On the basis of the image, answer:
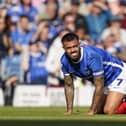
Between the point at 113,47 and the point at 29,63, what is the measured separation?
2.50 m

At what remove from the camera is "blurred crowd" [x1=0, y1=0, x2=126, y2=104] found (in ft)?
52.0

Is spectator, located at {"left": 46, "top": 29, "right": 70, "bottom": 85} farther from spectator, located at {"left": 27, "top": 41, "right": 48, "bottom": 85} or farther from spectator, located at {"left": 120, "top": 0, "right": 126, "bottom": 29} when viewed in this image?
spectator, located at {"left": 120, "top": 0, "right": 126, "bottom": 29}

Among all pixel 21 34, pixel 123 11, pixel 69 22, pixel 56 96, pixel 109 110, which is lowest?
pixel 109 110

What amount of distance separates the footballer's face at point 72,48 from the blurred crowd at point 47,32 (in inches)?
274

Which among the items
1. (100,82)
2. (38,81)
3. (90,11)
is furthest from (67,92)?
(90,11)

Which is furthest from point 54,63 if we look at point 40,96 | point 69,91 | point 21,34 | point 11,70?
point 69,91

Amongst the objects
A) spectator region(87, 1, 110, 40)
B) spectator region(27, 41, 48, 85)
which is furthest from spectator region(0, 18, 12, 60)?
spectator region(87, 1, 110, 40)

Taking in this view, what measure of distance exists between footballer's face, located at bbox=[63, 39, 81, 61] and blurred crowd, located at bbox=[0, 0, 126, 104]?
6956mm

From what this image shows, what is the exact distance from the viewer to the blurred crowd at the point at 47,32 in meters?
15.8

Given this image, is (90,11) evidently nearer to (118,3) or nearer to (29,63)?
(118,3)

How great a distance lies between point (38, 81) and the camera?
51.7ft

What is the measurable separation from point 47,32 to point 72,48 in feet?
24.5

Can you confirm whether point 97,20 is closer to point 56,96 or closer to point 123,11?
point 123,11

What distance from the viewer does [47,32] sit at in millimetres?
16094
